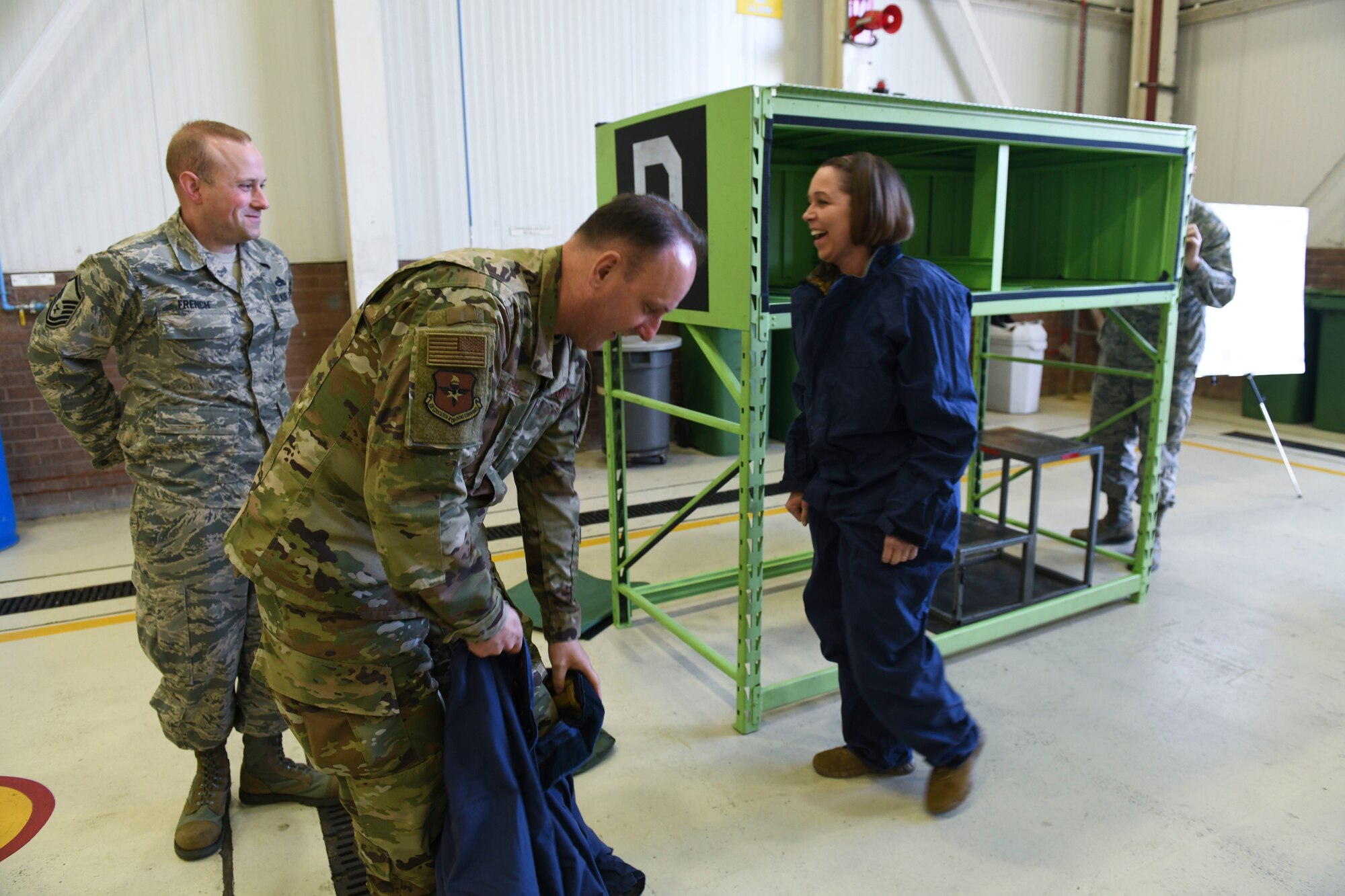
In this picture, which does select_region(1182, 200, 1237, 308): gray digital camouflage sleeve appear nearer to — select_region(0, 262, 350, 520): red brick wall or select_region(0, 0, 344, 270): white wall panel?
select_region(0, 262, 350, 520): red brick wall

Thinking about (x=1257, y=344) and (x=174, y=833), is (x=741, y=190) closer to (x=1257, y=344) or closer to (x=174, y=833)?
(x=174, y=833)

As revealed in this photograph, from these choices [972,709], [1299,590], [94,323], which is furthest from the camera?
[1299,590]

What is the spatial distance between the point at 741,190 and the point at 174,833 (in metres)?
2.56

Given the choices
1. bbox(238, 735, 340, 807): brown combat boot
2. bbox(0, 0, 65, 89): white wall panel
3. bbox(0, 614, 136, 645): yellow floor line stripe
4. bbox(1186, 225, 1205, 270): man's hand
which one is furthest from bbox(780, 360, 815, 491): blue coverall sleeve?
bbox(0, 0, 65, 89): white wall panel

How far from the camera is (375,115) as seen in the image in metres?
5.77

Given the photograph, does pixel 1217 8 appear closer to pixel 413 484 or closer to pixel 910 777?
pixel 910 777

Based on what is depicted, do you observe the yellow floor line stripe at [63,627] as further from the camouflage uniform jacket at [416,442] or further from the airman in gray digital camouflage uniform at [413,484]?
the camouflage uniform jacket at [416,442]

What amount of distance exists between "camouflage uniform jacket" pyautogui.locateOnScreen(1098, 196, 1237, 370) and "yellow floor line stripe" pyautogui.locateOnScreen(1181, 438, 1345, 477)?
273 centimetres

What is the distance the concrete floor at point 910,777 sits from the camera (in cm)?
245

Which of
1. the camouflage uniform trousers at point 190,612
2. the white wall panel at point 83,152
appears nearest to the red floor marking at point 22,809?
the camouflage uniform trousers at point 190,612

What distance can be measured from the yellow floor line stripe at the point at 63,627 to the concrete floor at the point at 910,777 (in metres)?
0.01

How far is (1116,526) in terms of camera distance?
16.2 feet

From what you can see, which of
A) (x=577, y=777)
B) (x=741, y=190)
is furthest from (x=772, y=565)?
(x=741, y=190)

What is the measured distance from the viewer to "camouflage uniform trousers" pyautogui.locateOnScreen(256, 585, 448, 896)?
1.67 metres
